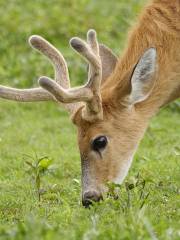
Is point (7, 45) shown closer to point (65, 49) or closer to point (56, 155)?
point (65, 49)

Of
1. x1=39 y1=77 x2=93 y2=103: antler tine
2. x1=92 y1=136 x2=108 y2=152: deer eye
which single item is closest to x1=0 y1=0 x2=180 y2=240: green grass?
x1=92 y1=136 x2=108 y2=152: deer eye

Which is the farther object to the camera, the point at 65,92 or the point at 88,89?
the point at 88,89

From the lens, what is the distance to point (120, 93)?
8.98m

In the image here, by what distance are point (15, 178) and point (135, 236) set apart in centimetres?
393

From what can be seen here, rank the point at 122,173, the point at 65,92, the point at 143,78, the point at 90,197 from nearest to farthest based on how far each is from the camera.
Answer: the point at 65,92
the point at 90,197
the point at 143,78
the point at 122,173

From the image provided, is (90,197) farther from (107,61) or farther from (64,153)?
(64,153)

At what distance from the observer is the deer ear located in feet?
32.4

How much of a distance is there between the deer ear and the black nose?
5.26 feet

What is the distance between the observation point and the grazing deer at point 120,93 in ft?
28.9

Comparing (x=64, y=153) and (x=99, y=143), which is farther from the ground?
(x=99, y=143)

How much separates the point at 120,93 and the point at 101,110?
0.25 metres

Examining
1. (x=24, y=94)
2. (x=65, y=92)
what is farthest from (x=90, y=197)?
(x=24, y=94)

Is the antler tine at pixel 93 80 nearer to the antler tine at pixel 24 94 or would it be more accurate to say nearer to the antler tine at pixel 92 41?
the antler tine at pixel 92 41

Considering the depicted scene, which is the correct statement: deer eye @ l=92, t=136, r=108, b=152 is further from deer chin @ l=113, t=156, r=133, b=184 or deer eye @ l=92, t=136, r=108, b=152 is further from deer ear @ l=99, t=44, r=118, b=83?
deer ear @ l=99, t=44, r=118, b=83
